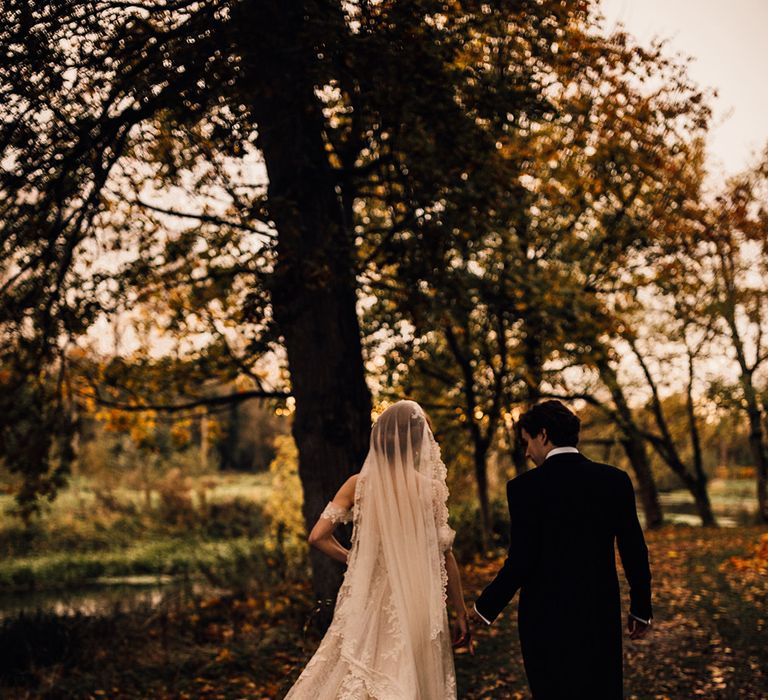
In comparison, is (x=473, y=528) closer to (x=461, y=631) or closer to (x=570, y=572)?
(x=461, y=631)

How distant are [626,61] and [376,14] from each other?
3.46 m

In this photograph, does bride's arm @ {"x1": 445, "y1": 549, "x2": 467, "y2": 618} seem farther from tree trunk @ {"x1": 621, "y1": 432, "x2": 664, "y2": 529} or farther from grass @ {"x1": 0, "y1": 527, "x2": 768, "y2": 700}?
tree trunk @ {"x1": 621, "y1": 432, "x2": 664, "y2": 529}

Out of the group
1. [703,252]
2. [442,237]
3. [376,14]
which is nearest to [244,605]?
[442,237]

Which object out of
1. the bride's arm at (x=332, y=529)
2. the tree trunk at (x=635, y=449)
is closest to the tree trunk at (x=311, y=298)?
the bride's arm at (x=332, y=529)

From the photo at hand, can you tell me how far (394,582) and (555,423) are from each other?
1.36 m

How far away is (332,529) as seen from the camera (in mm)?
4758

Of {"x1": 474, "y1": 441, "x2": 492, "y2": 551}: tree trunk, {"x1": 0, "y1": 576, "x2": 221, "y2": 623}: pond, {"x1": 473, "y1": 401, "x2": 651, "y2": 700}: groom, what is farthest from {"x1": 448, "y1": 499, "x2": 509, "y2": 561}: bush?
{"x1": 473, "y1": 401, "x2": 651, "y2": 700}: groom

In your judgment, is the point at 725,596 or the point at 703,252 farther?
the point at 703,252

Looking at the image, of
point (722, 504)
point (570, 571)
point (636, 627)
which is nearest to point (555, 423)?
point (570, 571)

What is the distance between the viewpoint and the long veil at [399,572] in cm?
434

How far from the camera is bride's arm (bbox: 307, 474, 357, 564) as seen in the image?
4.72m

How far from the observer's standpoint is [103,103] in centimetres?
669

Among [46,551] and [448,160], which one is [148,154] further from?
[46,551]

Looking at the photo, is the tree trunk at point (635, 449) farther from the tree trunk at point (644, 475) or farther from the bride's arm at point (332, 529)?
the bride's arm at point (332, 529)
